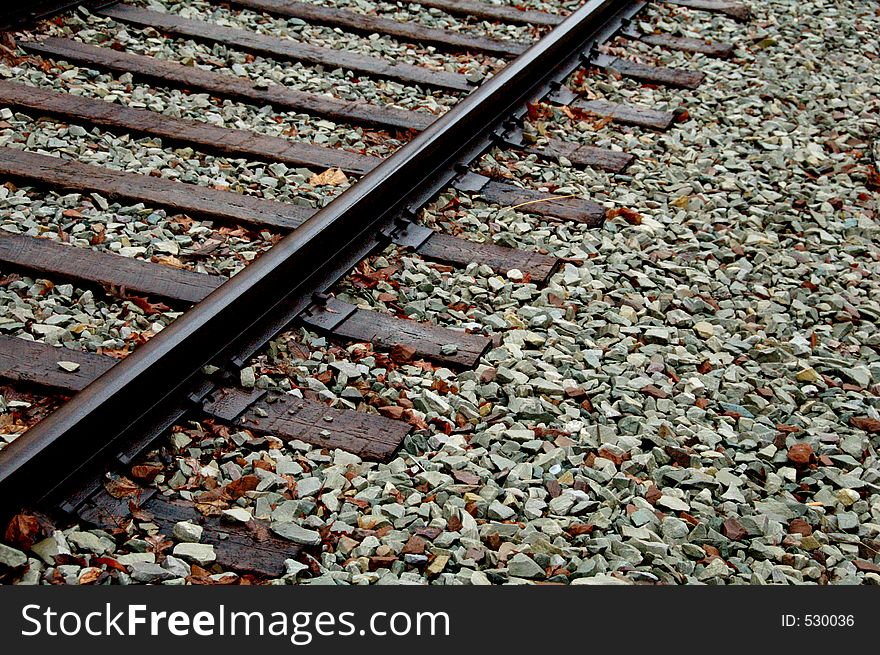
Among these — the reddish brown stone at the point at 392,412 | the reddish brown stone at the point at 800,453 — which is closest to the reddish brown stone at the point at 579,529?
the reddish brown stone at the point at 392,412

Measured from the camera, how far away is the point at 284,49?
231 inches

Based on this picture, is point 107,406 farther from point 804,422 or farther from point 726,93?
point 726,93

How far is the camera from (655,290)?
414 cm

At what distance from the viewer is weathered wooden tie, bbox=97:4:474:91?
573 cm

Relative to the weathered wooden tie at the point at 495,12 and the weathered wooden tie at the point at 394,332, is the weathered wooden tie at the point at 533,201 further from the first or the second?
A: the weathered wooden tie at the point at 495,12

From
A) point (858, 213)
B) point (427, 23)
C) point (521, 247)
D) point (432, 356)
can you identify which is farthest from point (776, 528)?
point (427, 23)

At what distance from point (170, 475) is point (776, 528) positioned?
1711mm

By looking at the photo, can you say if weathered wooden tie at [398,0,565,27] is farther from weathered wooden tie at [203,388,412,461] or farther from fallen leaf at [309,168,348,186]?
weathered wooden tie at [203,388,412,461]

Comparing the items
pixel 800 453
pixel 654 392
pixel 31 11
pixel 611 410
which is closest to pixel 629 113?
pixel 654 392

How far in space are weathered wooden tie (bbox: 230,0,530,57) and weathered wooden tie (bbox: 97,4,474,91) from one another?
39 centimetres

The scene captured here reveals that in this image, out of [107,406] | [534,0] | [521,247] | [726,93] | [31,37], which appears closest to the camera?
[107,406]

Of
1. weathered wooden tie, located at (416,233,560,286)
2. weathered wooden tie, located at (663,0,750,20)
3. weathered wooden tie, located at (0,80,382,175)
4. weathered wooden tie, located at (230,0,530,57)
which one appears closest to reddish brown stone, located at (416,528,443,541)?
weathered wooden tie, located at (416,233,560,286)

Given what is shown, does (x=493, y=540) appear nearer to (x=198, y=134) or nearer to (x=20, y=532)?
(x=20, y=532)

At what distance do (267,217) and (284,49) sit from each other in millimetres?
1912
